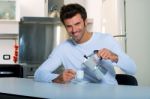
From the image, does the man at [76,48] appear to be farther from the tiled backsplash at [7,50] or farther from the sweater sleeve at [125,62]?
the tiled backsplash at [7,50]

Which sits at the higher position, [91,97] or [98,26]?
[98,26]

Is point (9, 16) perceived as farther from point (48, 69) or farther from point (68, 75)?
point (68, 75)

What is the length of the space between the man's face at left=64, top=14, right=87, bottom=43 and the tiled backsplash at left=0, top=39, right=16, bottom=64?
2506mm

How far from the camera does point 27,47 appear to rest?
384cm

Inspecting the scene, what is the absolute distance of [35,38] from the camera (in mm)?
3869

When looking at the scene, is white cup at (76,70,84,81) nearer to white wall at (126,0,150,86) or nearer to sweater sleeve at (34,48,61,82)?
sweater sleeve at (34,48,61,82)

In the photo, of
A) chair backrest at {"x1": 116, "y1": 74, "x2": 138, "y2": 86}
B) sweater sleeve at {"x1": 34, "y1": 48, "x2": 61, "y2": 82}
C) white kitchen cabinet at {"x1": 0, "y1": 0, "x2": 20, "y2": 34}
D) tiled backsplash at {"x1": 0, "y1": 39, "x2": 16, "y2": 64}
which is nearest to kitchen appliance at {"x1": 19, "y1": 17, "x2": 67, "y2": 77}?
white kitchen cabinet at {"x1": 0, "y1": 0, "x2": 20, "y2": 34}

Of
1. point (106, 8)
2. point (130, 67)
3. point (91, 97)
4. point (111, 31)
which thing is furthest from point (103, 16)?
point (91, 97)

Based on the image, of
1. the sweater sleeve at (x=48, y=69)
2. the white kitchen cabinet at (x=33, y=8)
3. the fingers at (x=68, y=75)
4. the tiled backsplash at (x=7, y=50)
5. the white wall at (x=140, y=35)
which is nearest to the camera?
the fingers at (x=68, y=75)

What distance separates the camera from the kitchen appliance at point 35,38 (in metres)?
3.76

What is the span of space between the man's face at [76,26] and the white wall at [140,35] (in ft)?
5.42

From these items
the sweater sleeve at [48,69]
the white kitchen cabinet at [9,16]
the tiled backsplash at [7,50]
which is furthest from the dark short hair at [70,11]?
the tiled backsplash at [7,50]

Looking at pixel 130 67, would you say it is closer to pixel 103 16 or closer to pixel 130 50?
pixel 130 50

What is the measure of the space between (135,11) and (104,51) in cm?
203
